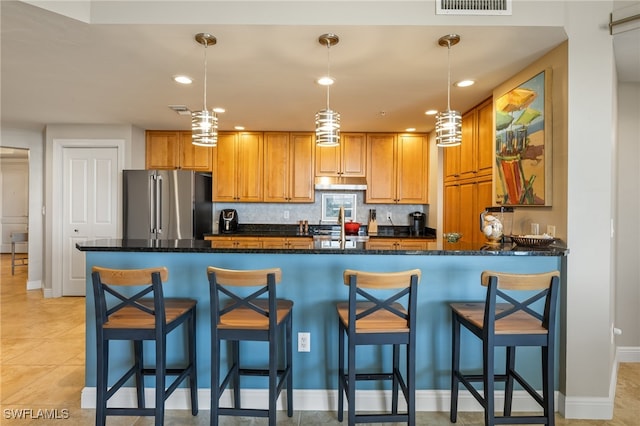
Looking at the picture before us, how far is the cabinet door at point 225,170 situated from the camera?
4840 mm

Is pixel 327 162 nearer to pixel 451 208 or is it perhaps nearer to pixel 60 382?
pixel 451 208

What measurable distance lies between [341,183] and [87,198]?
11.9 feet

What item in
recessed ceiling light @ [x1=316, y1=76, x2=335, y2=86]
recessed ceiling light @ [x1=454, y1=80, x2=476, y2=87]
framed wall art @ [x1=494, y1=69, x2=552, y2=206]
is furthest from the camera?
recessed ceiling light @ [x1=454, y1=80, x2=476, y2=87]

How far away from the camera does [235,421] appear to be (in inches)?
83.0

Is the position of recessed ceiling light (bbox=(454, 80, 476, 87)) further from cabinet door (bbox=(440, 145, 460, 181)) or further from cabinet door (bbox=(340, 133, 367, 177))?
cabinet door (bbox=(340, 133, 367, 177))

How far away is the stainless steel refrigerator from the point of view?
14.3ft

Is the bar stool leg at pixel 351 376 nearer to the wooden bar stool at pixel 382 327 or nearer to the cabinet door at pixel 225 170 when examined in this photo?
the wooden bar stool at pixel 382 327

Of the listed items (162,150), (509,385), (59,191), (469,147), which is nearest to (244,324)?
(509,385)

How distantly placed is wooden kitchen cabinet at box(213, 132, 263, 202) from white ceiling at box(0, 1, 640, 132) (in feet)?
2.82

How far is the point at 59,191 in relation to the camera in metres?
4.71

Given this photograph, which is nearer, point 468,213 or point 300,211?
point 468,213

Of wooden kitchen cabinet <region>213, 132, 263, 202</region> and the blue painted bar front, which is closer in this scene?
the blue painted bar front

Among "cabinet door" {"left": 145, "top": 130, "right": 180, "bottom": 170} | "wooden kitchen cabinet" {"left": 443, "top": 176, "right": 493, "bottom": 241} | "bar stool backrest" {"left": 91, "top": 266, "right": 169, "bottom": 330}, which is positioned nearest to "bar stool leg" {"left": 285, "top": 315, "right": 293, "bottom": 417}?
"bar stool backrest" {"left": 91, "top": 266, "right": 169, "bottom": 330}

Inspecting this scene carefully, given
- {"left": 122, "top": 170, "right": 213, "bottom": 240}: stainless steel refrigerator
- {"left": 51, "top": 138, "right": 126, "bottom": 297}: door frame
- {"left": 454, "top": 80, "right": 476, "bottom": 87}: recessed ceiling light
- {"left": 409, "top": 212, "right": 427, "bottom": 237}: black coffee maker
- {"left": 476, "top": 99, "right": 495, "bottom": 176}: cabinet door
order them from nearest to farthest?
1. {"left": 454, "top": 80, "right": 476, "bottom": 87}: recessed ceiling light
2. {"left": 476, "top": 99, "right": 495, "bottom": 176}: cabinet door
3. {"left": 122, "top": 170, "right": 213, "bottom": 240}: stainless steel refrigerator
4. {"left": 51, "top": 138, "right": 126, "bottom": 297}: door frame
5. {"left": 409, "top": 212, "right": 427, "bottom": 237}: black coffee maker
